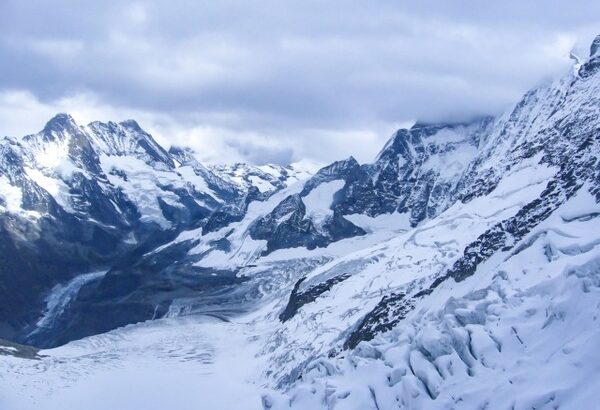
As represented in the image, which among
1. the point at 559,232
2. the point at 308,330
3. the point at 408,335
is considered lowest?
the point at 408,335

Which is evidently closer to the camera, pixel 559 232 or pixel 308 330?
pixel 559 232

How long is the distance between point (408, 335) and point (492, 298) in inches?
243

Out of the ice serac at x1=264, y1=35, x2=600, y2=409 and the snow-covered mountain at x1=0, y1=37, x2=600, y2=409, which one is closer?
the ice serac at x1=264, y1=35, x2=600, y2=409

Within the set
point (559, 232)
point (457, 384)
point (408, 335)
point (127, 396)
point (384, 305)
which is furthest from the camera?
point (384, 305)

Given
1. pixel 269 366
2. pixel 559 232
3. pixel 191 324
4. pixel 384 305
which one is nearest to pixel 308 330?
pixel 269 366

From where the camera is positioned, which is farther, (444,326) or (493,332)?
(444,326)

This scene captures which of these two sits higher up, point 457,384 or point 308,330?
point 308,330

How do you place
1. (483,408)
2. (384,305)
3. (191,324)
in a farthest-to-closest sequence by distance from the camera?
(191,324)
(384,305)
(483,408)

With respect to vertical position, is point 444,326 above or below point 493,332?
above

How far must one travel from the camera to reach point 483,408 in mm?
40594

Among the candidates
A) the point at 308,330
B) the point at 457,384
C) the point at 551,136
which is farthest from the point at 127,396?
the point at 551,136

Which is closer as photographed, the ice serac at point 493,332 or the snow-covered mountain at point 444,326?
the ice serac at point 493,332

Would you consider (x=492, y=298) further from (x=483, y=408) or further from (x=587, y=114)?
(x=587, y=114)

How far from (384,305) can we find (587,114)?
77797 millimetres
